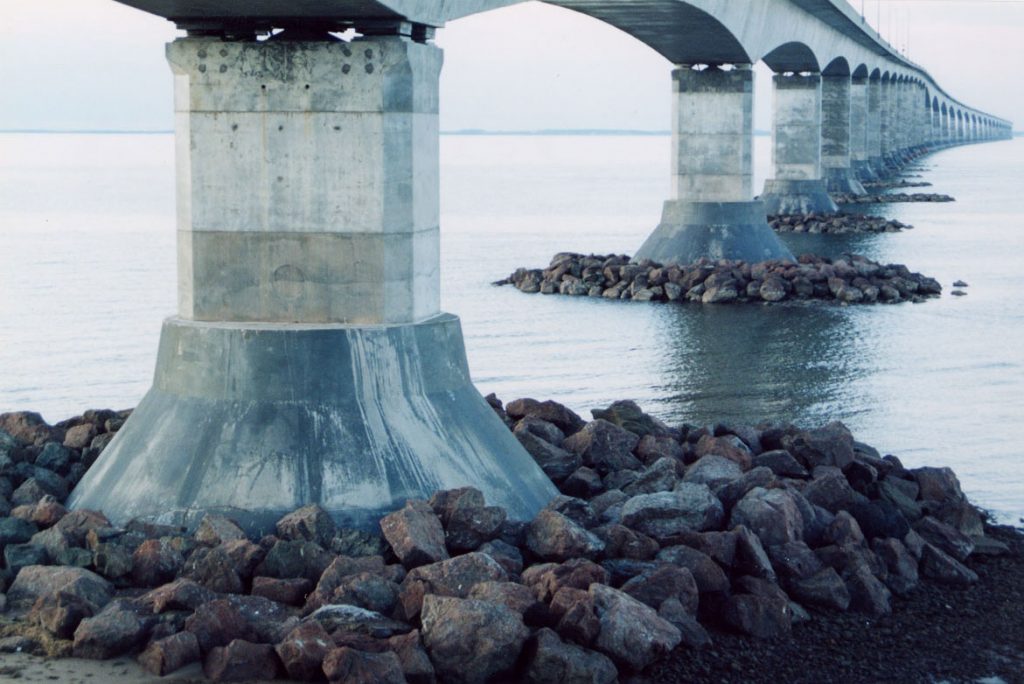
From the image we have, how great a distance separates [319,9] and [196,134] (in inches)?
45.7

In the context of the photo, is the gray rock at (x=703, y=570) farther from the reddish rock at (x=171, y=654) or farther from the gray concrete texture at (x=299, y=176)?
the reddish rock at (x=171, y=654)

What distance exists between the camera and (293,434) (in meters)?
9.55

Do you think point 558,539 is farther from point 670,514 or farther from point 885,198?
point 885,198

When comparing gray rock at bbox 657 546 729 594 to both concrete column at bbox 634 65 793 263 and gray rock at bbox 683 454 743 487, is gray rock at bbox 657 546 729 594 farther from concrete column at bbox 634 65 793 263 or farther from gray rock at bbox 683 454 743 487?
concrete column at bbox 634 65 793 263

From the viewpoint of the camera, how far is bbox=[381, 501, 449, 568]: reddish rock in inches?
344

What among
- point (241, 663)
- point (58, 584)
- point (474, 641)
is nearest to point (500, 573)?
point (474, 641)

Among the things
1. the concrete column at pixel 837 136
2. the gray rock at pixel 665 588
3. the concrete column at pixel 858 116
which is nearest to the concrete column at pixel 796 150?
the concrete column at pixel 837 136

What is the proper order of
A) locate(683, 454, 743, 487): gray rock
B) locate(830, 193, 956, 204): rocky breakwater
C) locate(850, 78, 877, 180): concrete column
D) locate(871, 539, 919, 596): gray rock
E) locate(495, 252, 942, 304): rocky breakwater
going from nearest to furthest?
locate(871, 539, 919, 596): gray rock, locate(683, 454, 743, 487): gray rock, locate(495, 252, 942, 304): rocky breakwater, locate(830, 193, 956, 204): rocky breakwater, locate(850, 78, 877, 180): concrete column

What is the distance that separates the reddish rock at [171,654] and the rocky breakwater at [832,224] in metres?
34.8

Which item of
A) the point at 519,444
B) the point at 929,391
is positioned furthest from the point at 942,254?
the point at 519,444

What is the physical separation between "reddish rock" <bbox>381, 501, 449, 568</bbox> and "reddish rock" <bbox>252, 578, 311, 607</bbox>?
60 centimetres

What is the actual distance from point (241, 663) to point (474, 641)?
3.62 ft

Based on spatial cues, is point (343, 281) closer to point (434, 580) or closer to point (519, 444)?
point (519, 444)

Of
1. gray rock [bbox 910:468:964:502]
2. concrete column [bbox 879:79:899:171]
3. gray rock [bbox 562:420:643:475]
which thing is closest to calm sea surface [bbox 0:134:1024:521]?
gray rock [bbox 910:468:964:502]
